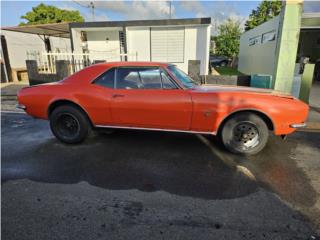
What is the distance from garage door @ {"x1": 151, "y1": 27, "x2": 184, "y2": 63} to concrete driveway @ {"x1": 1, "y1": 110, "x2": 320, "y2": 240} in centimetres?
922

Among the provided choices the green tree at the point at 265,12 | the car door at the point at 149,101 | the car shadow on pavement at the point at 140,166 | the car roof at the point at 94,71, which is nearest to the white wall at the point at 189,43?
the car roof at the point at 94,71

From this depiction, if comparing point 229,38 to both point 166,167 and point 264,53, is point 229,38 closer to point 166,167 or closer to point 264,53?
point 264,53

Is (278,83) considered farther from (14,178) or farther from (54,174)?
(14,178)

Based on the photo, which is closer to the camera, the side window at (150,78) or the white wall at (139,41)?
the side window at (150,78)

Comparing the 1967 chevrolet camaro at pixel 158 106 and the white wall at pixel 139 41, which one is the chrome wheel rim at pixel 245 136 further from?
the white wall at pixel 139 41

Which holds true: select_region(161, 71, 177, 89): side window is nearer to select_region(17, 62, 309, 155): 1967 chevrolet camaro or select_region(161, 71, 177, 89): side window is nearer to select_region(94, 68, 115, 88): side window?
select_region(17, 62, 309, 155): 1967 chevrolet camaro

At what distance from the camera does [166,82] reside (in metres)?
3.93

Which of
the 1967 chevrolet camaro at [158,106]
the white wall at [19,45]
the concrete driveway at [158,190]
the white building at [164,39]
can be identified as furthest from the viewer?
the white wall at [19,45]

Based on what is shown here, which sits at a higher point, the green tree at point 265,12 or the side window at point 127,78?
the green tree at point 265,12

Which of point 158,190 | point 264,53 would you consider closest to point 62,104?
point 158,190

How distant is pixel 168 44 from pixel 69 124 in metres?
9.68

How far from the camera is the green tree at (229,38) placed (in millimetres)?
27641

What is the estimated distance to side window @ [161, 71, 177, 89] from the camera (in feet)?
12.8

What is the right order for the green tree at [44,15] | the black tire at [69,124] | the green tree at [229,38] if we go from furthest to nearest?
1. the green tree at [44,15]
2. the green tree at [229,38]
3. the black tire at [69,124]
